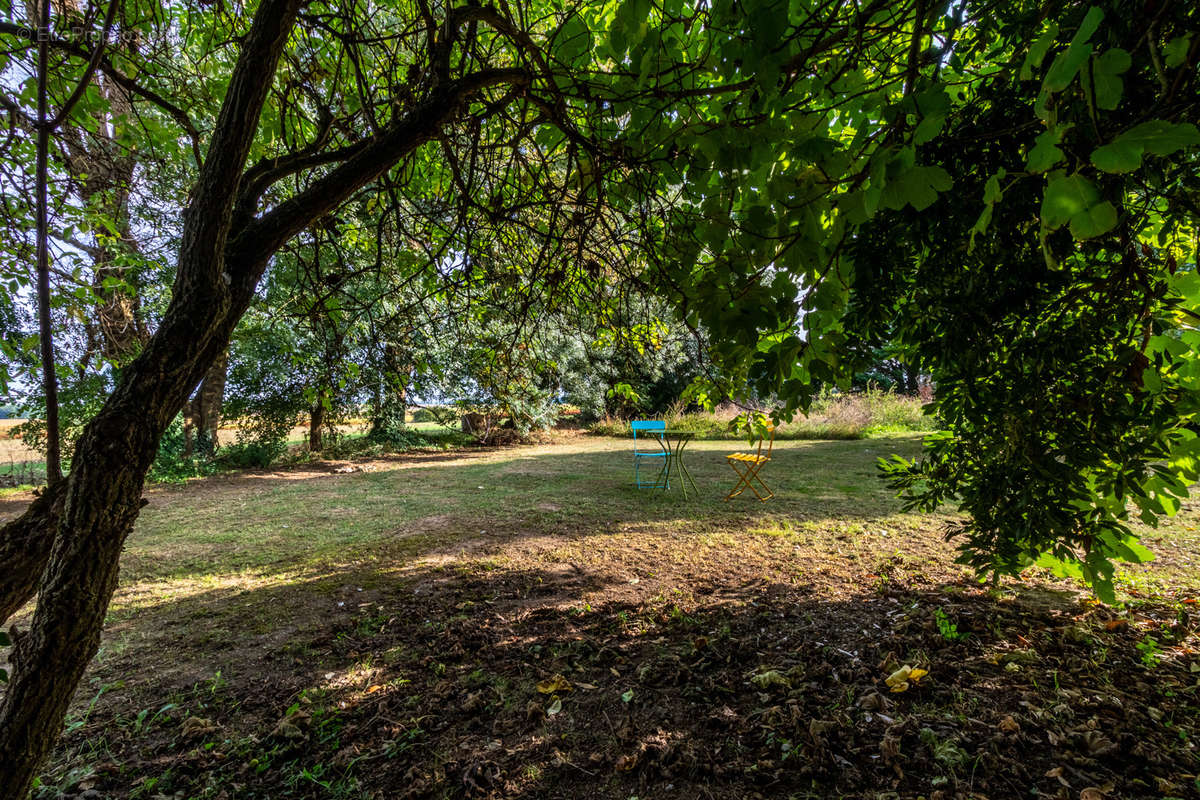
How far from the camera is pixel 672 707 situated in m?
2.01

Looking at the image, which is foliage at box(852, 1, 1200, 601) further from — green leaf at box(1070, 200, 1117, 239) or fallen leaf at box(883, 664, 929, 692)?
green leaf at box(1070, 200, 1117, 239)

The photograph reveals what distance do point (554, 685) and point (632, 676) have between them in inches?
14.6

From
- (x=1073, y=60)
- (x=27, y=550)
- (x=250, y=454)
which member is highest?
(x=1073, y=60)

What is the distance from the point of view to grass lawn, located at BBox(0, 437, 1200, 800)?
1.62m

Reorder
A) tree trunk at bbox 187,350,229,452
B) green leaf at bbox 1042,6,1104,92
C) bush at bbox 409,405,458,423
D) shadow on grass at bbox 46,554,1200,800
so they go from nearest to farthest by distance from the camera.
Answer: green leaf at bbox 1042,6,1104,92, shadow on grass at bbox 46,554,1200,800, tree trunk at bbox 187,350,229,452, bush at bbox 409,405,458,423

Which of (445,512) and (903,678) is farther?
(445,512)

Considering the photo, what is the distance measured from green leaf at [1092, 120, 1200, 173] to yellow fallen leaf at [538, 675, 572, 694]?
2384mm

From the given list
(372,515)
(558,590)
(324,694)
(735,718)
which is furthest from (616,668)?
(372,515)

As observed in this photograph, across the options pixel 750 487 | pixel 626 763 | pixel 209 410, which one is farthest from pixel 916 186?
pixel 209 410

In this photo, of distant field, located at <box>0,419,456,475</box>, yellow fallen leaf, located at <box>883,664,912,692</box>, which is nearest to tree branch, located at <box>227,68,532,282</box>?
yellow fallen leaf, located at <box>883,664,912,692</box>

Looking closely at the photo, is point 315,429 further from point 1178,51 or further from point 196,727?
point 1178,51

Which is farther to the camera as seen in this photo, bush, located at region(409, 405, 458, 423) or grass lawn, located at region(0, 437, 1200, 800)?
bush, located at region(409, 405, 458, 423)

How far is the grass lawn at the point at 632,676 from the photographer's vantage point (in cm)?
162

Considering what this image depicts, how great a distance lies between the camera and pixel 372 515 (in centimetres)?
585
